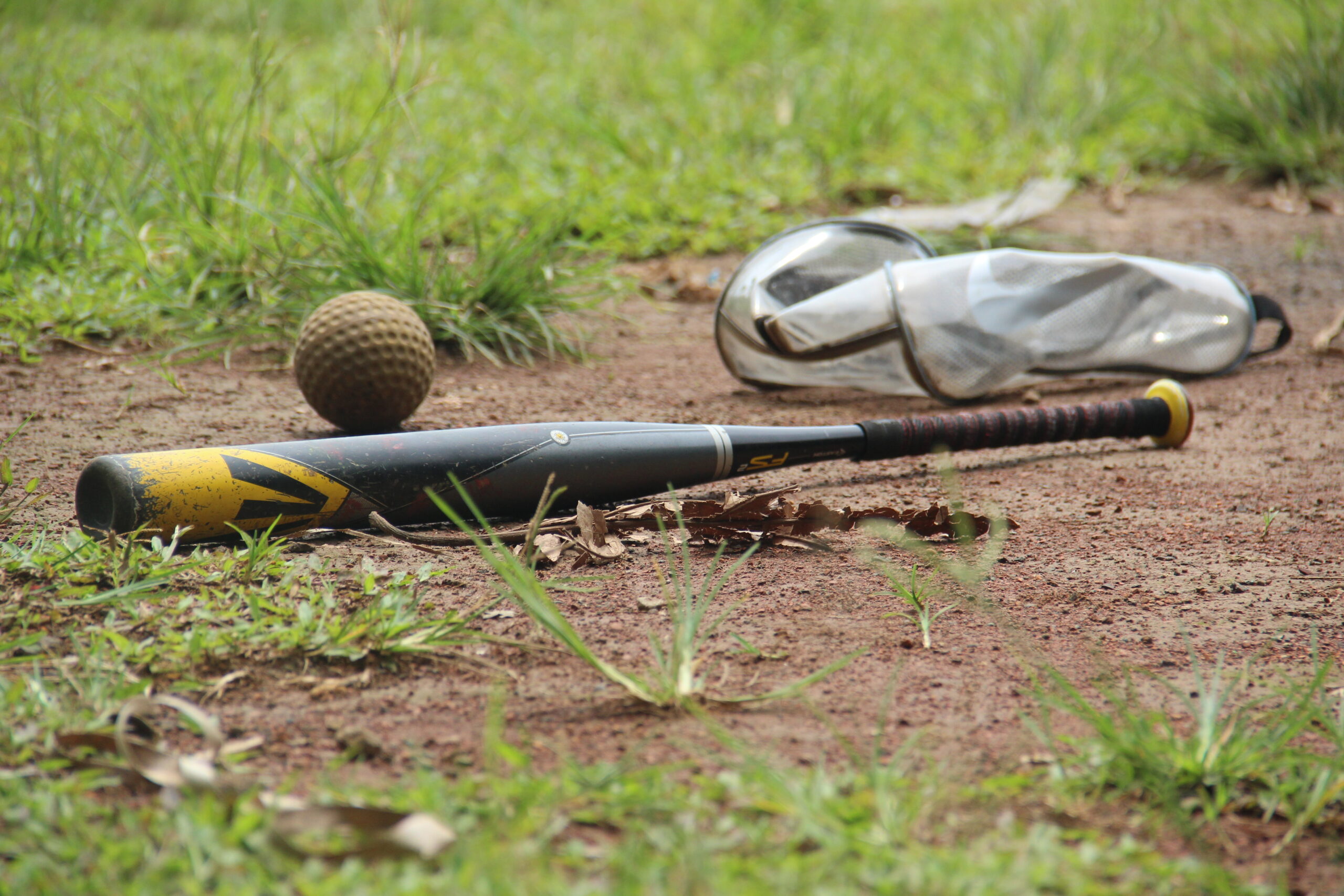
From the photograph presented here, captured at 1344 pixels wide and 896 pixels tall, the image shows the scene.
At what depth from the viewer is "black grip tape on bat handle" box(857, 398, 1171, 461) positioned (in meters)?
2.44

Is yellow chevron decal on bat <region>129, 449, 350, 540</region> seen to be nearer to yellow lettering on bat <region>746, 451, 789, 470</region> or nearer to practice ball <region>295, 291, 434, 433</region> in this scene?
practice ball <region>295, 291, 434, 433</region>

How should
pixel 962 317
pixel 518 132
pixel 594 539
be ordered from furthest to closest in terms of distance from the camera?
pixel 518 132, pixel 962 317, pixel 594 539

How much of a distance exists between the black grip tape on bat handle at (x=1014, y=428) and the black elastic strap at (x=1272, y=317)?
863 mm

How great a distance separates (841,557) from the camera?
2.02 meters

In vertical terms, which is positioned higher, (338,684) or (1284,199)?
(1284,199)

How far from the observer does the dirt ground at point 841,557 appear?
1.43 meters

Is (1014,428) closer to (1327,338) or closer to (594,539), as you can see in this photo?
(594,539)

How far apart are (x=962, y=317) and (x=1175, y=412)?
637 millimetres

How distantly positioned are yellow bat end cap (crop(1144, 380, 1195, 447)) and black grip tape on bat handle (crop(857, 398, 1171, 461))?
1 centimetres

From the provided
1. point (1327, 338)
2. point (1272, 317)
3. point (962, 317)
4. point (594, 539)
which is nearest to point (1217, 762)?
point (594, 539)

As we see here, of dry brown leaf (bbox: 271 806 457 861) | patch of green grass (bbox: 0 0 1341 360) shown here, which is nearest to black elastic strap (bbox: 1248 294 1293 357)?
patch of green grass (bbox: 0 0 1341 360)

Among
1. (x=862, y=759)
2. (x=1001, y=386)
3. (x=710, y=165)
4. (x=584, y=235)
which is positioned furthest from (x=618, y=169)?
(x=862, y=759)

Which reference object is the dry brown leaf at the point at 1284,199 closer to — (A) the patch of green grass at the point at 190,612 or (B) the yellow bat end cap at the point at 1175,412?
(B) the yellow bat end cap at the point at 1175,412

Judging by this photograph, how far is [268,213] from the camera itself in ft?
11.5
